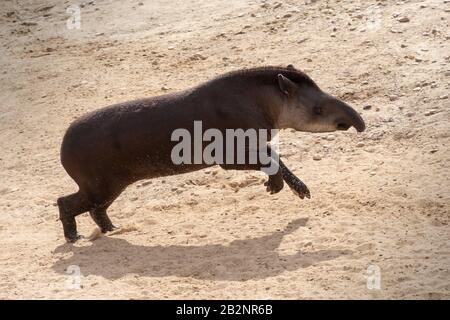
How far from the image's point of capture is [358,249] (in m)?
8.30

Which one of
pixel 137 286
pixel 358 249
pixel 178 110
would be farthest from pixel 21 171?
pixel 358 249

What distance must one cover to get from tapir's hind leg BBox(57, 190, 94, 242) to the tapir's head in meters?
2.47

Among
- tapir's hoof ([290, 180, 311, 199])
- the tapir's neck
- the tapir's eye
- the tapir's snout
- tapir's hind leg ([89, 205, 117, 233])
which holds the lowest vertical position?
tapir's hind leg ([89, 205, 117, 233])

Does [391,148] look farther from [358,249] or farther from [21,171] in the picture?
[21,171]

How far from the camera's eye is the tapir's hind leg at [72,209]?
9.81m

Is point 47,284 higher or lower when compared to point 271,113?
lower

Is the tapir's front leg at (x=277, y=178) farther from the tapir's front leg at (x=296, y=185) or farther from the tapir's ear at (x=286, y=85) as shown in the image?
the tapir's ear at (x=286, y=85)

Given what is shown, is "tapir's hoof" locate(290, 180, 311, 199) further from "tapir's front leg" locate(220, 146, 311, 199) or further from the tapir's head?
the tapir's head

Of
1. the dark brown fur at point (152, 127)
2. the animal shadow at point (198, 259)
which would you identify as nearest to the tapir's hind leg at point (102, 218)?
the dark brown fur at point (152, 127)

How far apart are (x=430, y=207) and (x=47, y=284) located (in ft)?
13.5

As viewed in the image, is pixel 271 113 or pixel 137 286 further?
pixel 271 113

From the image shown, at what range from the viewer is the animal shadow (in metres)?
8.26

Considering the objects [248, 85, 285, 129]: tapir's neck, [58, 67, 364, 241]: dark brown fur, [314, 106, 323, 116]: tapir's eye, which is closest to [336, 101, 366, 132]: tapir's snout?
[314, 106, 323, 116]: tapir's eye
